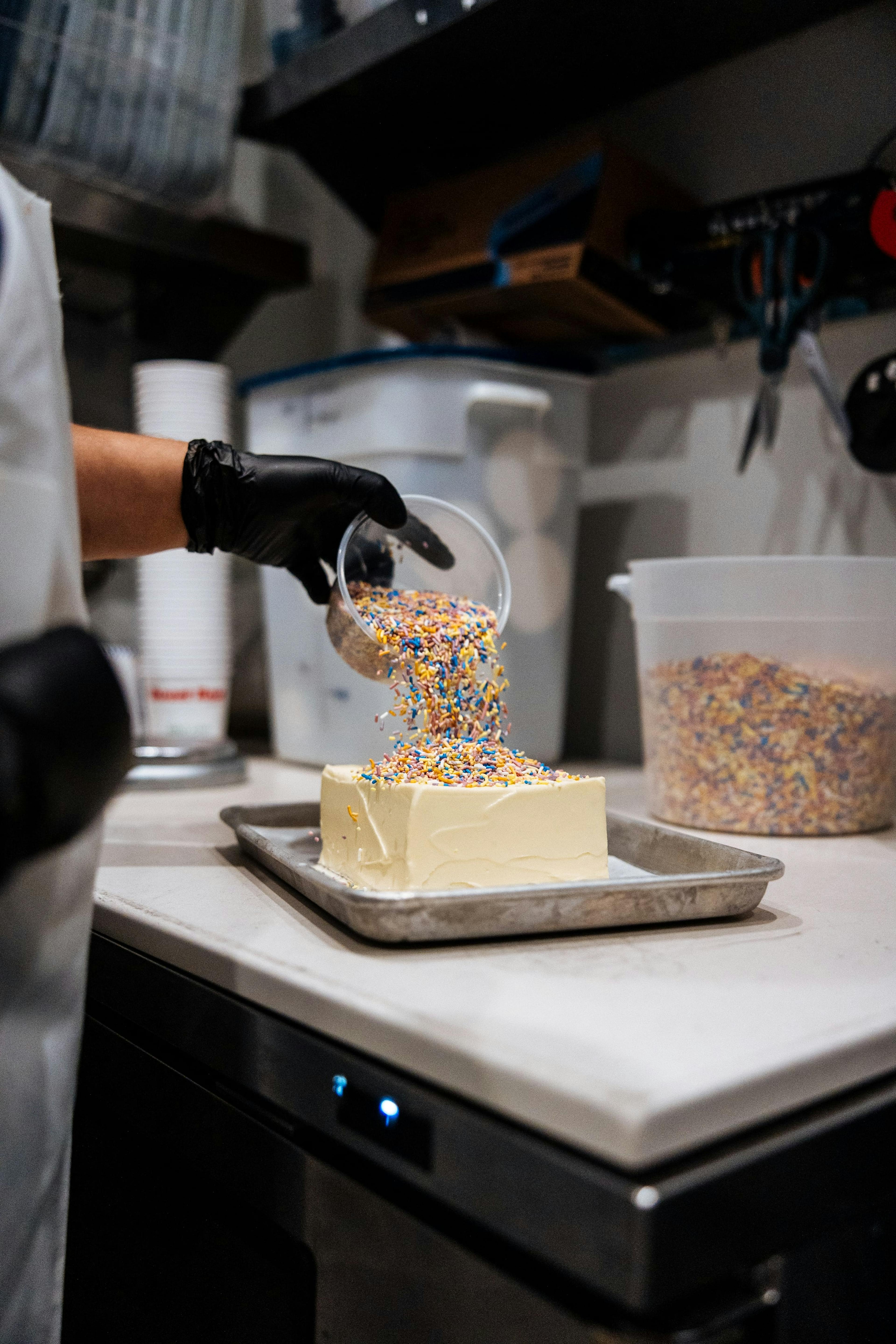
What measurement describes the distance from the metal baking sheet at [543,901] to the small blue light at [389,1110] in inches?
5.0

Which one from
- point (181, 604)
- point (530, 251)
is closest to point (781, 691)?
point (530, 251)

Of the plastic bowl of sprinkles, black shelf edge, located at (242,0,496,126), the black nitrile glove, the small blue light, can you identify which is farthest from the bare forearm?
black shelf edge, located at (242,0,496,126)

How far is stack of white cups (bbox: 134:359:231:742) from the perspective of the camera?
159 centimetres

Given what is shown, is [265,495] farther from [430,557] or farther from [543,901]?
[543,901]

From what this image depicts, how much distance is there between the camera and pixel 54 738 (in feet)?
1.64

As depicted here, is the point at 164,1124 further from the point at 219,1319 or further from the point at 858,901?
the point at 858,901

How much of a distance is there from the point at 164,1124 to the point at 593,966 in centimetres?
36

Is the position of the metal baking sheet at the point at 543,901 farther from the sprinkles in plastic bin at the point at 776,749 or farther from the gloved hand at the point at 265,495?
the gloved hand at the point at 265,495

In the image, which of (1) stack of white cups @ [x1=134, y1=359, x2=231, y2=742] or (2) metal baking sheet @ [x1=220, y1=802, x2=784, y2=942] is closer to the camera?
(2) metal baking sheet @ [x1=220, y1=802, x2=784, y2=942]

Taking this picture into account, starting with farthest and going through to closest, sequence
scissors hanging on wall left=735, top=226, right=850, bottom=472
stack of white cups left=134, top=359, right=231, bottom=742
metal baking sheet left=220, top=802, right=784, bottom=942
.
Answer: stack of white cups left=134, top=359, right=231, bottom=742 → scissors hanging on wall left=735, top=226, right=850, bottom=472 → metal baking sheet left=220, top=802, right=784, bottom=942

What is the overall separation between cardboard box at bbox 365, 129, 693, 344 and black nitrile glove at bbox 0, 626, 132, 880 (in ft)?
3.48

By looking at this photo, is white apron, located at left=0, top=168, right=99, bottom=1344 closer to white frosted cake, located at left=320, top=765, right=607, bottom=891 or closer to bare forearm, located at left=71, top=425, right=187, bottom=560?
white frosted cake, located at left=320, top=765, right=607, bottom=891

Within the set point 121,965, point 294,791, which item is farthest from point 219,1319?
point 294,791

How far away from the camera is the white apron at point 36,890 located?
1.83 ft
